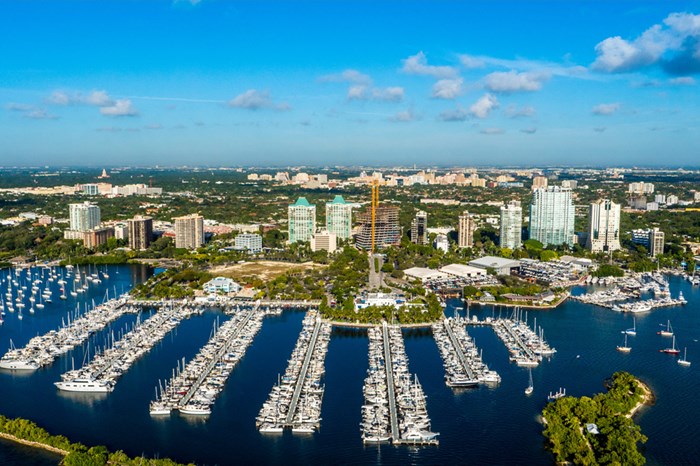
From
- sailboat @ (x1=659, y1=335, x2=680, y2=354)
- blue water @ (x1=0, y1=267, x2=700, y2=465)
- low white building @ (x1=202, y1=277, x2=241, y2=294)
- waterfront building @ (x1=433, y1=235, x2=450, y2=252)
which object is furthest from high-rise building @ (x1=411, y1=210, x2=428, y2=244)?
sailboat @ (x1=659, y1=335, x2=680, y2=354)

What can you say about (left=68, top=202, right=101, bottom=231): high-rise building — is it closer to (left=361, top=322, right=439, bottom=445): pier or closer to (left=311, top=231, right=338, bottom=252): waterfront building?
(left=311, top=231, right=338, bottom=252): waterfront building

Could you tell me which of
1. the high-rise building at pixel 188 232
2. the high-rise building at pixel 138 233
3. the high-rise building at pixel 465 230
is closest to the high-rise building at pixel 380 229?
the high-rise building at pixel 465 230

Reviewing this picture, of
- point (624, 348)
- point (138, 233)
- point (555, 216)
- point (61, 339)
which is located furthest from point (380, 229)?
point (61, 339)

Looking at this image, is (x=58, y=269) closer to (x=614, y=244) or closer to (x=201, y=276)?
(x=201, y=276)

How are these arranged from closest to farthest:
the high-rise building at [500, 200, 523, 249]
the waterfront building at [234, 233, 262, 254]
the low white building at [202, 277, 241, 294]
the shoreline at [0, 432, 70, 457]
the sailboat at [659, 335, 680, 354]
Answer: the shoreline at [0, 432, 70, 457] < the sailboat at [659, 335, 680, 354] < the low white building at [202, 277, 241, 294] < the high-rise building at [500, 200, 523, 249] < the waterfront building at [234, 233, 262, 254]

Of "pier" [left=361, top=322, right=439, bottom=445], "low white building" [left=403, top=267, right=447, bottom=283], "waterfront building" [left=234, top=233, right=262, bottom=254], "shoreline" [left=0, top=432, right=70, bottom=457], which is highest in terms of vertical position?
"waterfront building" [left=234, top=233, right=262, bottom=254]
